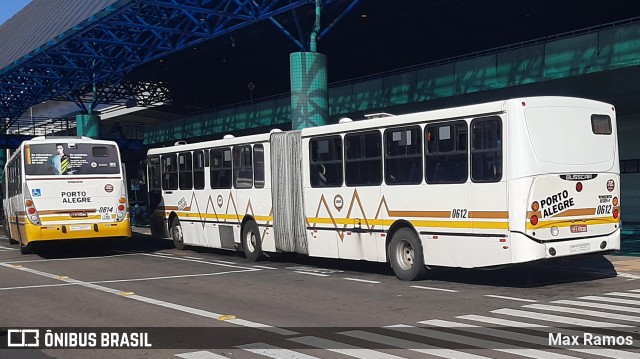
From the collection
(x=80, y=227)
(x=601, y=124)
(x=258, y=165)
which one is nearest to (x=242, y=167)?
(x=258, y=165)

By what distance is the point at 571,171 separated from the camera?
468 inches

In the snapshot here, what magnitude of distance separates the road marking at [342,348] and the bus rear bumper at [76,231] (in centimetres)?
1287

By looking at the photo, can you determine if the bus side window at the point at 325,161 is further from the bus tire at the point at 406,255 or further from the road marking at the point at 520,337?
the road marking at the point at 520,337

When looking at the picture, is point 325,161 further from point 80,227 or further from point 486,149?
point 80,227

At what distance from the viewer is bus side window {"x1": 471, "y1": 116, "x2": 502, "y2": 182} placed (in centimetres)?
1169

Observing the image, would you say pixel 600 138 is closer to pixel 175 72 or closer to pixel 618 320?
pixel 618 320

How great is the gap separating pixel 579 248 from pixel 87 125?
39.8m

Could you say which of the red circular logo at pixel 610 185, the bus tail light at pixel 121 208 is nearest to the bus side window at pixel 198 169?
the bus tail light at pixel 121 208

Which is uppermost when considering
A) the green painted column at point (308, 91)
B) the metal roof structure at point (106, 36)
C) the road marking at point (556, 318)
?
the metal roof structure at point (106, 36)

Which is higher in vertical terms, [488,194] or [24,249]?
[488,194]

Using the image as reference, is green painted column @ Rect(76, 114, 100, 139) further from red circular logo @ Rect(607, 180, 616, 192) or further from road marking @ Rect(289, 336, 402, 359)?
road marking @ Rect(289, 336, 402, 359)

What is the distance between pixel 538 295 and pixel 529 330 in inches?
118

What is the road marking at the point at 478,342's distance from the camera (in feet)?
23.6

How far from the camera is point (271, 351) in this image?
25.2 feet
